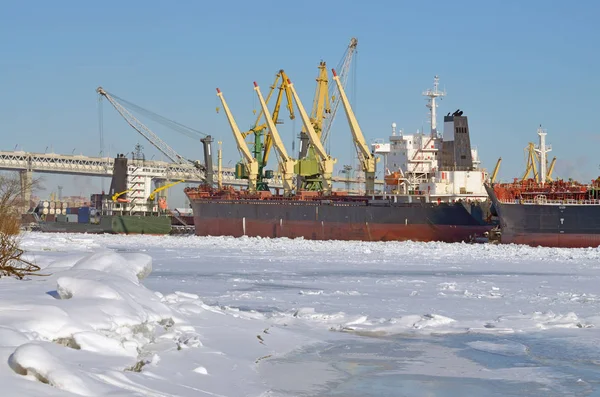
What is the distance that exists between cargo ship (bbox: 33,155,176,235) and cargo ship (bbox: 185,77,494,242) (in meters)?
7.33

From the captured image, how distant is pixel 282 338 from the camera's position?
10.4 m

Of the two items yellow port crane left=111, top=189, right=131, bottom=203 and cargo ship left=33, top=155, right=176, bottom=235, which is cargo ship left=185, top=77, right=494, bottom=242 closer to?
cargo ship left=33, top=155, right=176, bottom=235

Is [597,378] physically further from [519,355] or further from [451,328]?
[451,328]

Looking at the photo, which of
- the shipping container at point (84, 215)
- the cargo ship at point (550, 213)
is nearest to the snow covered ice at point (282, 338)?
the cargo ship at point (550, 213)

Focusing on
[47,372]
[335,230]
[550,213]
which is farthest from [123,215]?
[47,372]

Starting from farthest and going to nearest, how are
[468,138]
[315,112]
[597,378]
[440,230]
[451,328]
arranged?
[315,112]
[468,138]
[440,230]
[451,328]
[597,378]

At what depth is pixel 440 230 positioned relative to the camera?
43.0 meters

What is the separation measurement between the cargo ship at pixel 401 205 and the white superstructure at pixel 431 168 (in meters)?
0.06

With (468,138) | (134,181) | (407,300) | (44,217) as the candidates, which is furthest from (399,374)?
(44,217)

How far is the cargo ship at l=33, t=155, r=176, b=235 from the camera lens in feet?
199

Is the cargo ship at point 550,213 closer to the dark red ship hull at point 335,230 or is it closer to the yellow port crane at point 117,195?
the dark red ship hull at point 335,230

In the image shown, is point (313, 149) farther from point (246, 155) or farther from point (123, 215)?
point (123, 215)

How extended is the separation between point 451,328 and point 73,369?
21.6 feet

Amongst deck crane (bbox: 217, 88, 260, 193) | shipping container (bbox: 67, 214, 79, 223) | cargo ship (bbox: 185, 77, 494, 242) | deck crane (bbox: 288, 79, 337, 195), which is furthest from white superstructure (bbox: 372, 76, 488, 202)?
shipping container (bbox: 67, 214, 79, 223)
